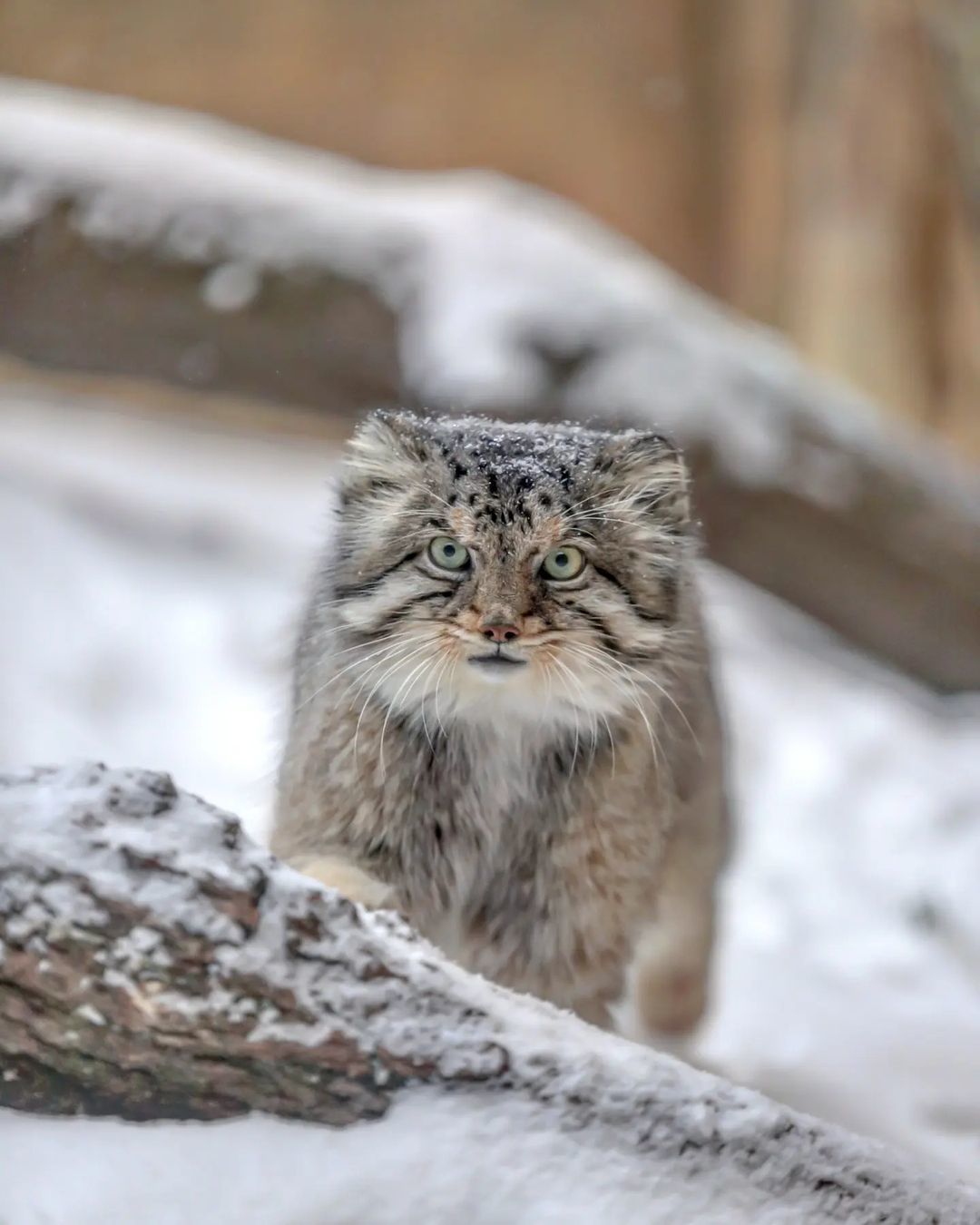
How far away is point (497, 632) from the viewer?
189 centimetres

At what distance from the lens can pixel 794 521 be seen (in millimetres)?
3809

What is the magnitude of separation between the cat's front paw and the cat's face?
0.25 metres

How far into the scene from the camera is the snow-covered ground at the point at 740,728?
2482 mm

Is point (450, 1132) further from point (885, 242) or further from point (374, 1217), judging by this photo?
point (885, 242)

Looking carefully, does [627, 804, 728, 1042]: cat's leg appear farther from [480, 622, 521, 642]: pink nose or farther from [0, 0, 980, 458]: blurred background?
[0, 0, 980, 458]: blurred background

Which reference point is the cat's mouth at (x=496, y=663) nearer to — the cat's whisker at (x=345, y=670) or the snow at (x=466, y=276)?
the cat's whisker at (x=345, y=670)

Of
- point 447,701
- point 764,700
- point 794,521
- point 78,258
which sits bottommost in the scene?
point 764,700

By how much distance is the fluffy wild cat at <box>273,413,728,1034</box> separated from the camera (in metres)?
1.96

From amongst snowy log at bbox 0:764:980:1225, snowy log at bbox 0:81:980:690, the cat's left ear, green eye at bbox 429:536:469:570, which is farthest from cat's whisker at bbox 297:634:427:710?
snowy log at bbox 0:81:980:690

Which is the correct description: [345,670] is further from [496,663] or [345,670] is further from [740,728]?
[740,728]

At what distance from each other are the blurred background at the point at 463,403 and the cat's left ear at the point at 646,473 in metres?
0.80

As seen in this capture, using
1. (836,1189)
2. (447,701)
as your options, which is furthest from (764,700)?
(836,1189)

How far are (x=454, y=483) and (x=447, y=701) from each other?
326 millimetres

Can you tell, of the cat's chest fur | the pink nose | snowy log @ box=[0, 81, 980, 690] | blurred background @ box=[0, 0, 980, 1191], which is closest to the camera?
the pink nose
